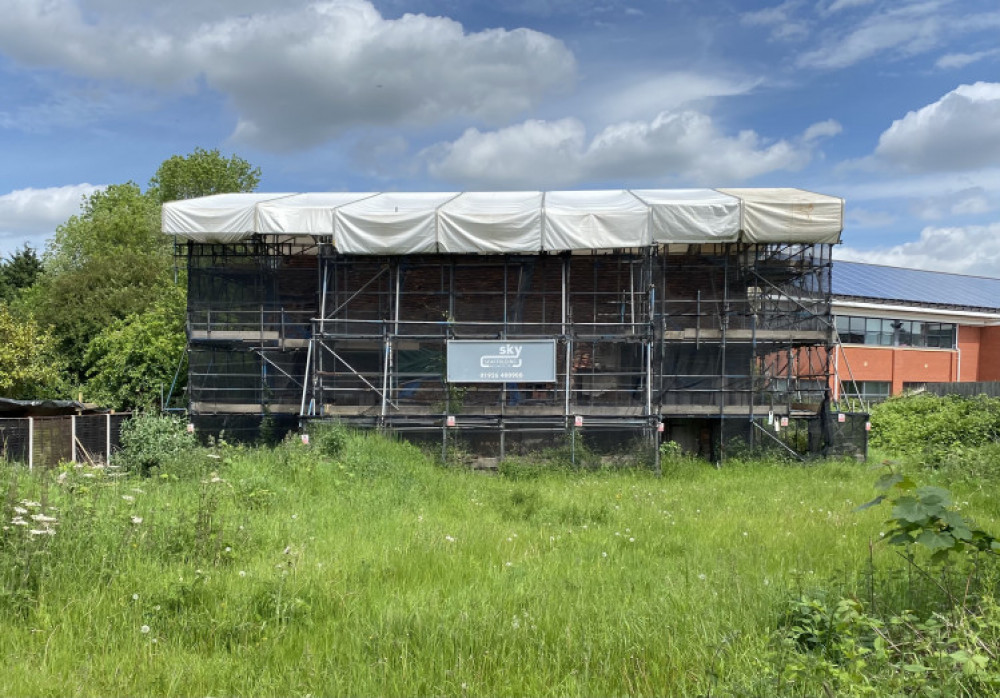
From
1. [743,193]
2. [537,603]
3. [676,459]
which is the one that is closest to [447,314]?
[676,459]

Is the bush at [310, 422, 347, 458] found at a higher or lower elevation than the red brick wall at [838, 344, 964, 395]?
lower

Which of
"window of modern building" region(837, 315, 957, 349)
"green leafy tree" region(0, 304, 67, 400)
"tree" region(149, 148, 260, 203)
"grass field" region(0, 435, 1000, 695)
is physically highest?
"tree" region(149, 148, 260, 203)

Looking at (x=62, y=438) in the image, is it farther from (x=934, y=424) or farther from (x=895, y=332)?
(x=895, y=332)

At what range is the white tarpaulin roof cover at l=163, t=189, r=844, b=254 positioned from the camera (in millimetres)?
16844

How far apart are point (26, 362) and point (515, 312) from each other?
59.8ft

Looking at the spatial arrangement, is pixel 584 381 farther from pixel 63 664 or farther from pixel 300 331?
pixel 63 664

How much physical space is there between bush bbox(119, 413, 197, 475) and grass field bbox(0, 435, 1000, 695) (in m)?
7.46

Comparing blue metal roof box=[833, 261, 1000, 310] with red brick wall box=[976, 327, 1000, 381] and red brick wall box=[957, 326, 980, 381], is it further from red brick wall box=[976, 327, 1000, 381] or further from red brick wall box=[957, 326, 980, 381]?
red brick wall box=[976, 327, 1000, 381]

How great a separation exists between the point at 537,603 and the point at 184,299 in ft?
74.7

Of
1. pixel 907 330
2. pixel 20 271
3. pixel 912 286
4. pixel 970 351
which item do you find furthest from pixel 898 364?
pixel 20 271

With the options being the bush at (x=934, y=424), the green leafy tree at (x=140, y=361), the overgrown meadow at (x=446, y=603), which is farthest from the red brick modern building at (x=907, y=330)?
the green leafy tree at (x=140, y=361)

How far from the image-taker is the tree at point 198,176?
128ft

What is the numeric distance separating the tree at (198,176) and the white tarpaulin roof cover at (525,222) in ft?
73.0

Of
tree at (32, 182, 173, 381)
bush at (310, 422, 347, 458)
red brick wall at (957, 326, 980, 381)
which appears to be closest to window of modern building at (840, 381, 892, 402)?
red brick wall at (957, 326, 980, 381)
